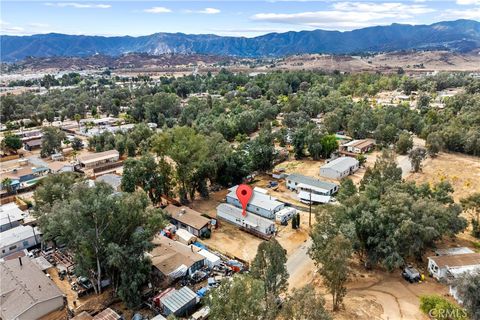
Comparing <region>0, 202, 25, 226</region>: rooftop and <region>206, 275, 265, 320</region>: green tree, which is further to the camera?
<region>0, 202, 25, 226</region>: rooftop

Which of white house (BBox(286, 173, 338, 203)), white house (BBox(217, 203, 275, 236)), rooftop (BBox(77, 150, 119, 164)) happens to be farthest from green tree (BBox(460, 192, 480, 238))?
rooftop (BBox(77, 150, 119, 164))

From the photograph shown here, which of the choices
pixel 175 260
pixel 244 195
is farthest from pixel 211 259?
pixel 244 195

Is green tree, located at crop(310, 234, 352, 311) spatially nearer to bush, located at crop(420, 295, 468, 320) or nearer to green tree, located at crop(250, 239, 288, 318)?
green tree, located at crop(250, 239, 288, 318)

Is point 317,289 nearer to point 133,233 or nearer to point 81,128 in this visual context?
point 133,233

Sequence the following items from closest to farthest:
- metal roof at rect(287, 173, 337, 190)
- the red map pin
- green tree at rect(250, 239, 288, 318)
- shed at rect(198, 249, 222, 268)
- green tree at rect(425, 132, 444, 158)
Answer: green tree at rect(250, 239, 288, 318)
shed at rect(198, 249, 222, 268)
the red map pin
metal roof at rect(287, 173, 337, 190)
green tree at rect(425, 132, 444, 158)

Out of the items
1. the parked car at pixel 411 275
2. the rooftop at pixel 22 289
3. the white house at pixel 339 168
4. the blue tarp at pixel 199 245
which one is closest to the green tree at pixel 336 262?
the parked car at pixel 411 275

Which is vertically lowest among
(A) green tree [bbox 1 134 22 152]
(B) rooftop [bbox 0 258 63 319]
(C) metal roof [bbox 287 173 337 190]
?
(C) metal roof [bbox 287 173 337 190]
